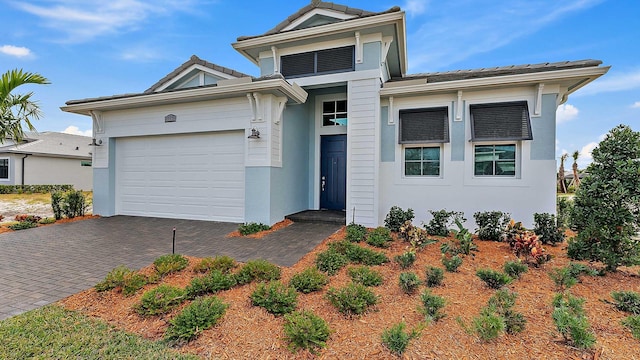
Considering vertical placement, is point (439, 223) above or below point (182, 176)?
below

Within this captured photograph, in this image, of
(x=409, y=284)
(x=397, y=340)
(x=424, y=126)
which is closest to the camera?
(x=397, y=340)

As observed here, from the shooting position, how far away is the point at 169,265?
385cm

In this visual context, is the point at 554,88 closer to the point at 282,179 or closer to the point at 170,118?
the point at 282,179

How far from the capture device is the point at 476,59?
32.2 ft

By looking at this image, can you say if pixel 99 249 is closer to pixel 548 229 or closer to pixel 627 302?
pixel 627 302

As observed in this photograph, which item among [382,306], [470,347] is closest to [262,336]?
[382,306]

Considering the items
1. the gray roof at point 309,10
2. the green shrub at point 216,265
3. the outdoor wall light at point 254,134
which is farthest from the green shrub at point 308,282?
the gray roof at point 309,10

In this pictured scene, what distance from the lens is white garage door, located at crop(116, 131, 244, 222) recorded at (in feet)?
24.8

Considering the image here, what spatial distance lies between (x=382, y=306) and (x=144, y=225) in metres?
7.06

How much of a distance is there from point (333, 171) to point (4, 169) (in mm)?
24204

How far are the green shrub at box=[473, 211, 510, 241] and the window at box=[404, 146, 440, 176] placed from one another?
1.51 m

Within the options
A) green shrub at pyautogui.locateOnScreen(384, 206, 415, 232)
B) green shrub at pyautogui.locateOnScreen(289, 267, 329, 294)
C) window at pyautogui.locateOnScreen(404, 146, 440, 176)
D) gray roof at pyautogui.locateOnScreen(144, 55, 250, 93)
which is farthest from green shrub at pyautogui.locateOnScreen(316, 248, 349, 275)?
gray roof at pyautogui.locateOnScreen(144, 55, 250, 93)

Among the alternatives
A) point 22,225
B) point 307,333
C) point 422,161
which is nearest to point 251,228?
point 307,333

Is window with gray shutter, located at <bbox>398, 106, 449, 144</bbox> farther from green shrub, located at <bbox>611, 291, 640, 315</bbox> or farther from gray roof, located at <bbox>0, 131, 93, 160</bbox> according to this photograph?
gray roof, located at <bbox>0, 131, 93, 160</bbox>
